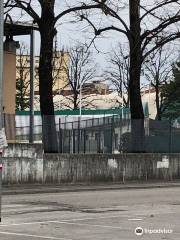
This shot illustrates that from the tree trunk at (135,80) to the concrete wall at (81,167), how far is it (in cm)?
100

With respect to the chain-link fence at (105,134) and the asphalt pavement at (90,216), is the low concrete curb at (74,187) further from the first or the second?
the chain-link fence at (105,134)

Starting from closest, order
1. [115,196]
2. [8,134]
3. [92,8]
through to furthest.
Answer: [115,196] → [8,134] → [92,8]

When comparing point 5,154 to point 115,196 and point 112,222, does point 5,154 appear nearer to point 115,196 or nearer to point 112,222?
Answer: point 115,196

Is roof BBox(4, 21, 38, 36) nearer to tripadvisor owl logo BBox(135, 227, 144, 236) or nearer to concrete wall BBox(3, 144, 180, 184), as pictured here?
concrete wall BBox(3, 144, 180, 184)

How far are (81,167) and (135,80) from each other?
658 cm

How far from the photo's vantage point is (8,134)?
90.0 ft

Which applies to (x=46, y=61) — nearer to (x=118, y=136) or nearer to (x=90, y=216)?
(x=118, y=136)

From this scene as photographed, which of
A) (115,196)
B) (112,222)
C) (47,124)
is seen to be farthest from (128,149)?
(112,222)

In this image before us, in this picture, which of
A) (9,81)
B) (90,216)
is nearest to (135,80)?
(9,81)

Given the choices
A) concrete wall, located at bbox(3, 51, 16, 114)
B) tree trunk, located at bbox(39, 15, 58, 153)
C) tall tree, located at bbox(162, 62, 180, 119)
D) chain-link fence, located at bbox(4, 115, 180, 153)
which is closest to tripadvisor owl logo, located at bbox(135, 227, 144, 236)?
chain-link fence, located at bbox(4, 115, 180, 153)

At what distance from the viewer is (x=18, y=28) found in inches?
1298

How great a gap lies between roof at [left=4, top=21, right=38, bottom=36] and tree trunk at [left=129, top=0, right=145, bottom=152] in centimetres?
496

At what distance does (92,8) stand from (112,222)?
17544mm

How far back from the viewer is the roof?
3185 cm
